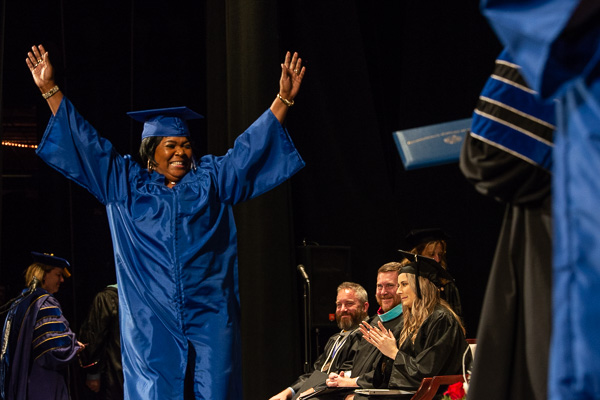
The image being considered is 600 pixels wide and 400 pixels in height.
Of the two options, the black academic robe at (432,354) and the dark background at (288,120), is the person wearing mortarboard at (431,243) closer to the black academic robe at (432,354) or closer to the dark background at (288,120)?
the dark background at (288,120)

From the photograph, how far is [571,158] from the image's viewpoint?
1.03 metres

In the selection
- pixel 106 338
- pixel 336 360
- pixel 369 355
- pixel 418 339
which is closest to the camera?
pixel 418 339

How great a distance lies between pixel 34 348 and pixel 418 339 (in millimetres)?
3820

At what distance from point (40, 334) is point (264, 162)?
13.0ft

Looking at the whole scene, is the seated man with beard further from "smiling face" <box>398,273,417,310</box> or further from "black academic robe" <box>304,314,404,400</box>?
"smiling face" <box>398,273,417,310</box>

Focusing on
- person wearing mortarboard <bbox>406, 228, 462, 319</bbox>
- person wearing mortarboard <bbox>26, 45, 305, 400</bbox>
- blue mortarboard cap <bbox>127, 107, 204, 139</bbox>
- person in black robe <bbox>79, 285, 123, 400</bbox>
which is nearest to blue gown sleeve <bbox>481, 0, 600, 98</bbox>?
Answer: person wearing mortarboard <bbox>26, 45, 305, 400</bbox>

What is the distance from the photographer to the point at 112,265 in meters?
7.64

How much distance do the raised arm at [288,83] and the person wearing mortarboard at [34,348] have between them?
3.98 m

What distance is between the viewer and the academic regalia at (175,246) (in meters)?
2.94

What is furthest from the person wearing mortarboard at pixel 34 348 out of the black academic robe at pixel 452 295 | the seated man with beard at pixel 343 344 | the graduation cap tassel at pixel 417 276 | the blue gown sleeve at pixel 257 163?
the blue gown sleeve at pixel 257 163

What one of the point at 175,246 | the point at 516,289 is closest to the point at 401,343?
the point at 175,246

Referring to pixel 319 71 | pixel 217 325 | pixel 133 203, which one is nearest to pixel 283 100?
pixel 133 203

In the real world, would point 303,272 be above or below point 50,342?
above

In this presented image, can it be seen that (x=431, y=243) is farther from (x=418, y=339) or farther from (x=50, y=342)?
(x=50, y=342)
